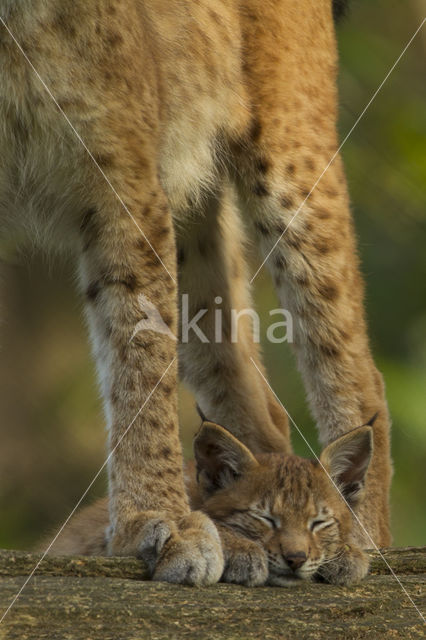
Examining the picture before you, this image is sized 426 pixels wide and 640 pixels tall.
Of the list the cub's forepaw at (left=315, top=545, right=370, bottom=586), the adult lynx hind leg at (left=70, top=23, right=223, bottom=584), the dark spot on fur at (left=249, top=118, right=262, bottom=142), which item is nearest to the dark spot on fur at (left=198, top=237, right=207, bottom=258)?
the dark spot on fur at (left=249, top=118, right=262, bottom=142)

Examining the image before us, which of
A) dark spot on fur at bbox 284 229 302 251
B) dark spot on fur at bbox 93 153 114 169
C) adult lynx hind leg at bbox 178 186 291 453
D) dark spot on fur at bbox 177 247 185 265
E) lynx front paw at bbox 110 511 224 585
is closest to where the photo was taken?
lynx front paw at bbox 110 511 224 585

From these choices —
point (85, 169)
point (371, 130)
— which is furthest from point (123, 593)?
point (371, 130)

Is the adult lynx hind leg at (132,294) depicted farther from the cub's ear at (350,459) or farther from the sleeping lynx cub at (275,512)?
the cub's ear at (350,459)

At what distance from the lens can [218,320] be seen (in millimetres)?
6824

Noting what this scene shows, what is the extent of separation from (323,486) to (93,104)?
5.25ft

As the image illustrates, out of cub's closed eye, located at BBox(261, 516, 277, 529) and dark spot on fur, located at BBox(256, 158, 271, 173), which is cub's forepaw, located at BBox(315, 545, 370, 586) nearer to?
cub's closed eye, located at BBox(261, 516, 277, 529)

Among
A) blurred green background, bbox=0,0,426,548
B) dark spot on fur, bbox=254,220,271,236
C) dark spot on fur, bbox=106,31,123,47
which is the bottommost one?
blurred green background, bbox=0,0,426,548

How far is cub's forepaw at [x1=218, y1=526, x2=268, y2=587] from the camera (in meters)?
4.37

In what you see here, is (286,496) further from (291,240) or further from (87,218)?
(291,240)

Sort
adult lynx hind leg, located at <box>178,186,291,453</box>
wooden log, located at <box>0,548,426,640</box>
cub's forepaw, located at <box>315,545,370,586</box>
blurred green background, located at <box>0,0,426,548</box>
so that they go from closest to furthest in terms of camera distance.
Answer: wooden log, located at <box>0,548,426,640</box> → cub's forepaw, located at <box>315,545,370,586</box> → adult lynx hind leg, located at <box>178,186,291,453</box> → blurred green background, located at <box>0,0,426,548</box>

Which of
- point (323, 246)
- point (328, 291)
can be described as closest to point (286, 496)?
point (328, 291)

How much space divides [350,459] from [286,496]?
41 centimetres

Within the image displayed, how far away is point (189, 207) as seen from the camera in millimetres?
6348

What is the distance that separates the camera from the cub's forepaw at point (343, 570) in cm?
459
